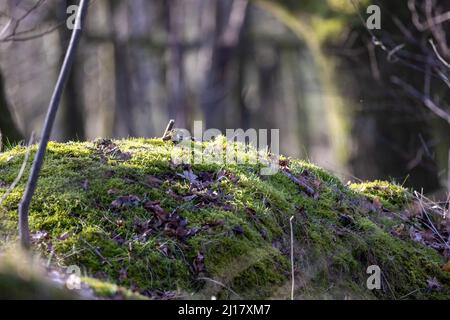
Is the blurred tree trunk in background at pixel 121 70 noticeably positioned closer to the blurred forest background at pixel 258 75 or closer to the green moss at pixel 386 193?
the blurred forest background at pixel 258 75

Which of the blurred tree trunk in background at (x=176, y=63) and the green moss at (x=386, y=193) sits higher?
the blurred tree trunk in background at (x=176, y=63)

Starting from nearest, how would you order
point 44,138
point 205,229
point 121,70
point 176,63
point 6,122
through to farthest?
point 44,138 < point 205,229 < point 6,122 < point 121,70 < point 176,63

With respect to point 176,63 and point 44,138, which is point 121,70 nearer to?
point 176,63

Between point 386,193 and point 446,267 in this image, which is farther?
point 386,193

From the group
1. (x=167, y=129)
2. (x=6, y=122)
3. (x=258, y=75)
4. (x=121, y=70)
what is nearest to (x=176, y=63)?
(x=121, y=70)

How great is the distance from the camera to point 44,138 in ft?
12.0

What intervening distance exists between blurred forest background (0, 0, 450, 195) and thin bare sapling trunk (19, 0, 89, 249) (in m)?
2.34

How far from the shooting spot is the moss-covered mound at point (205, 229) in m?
3.79

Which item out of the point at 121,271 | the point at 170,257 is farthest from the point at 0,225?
the point at 170,257

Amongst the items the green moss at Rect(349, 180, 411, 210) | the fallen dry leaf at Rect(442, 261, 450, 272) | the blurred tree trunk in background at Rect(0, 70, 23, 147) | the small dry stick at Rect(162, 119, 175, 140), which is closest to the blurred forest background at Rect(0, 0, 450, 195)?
the blurred tree trunk in background at Rect(0, 70, 23, 147)

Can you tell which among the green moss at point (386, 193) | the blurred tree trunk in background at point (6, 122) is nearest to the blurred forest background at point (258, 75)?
the blurred tree trunk in background at point (6, 122)

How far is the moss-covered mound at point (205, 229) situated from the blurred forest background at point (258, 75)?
2.10 meters

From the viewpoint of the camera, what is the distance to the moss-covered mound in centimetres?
379

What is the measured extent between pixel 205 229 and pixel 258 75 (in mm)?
20830
